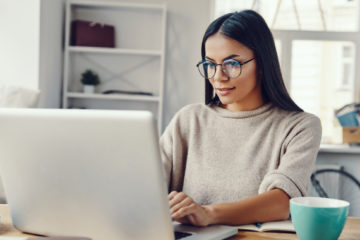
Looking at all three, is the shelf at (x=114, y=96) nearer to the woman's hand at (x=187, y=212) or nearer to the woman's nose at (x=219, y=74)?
the woman's nose at (x=219, y=74)

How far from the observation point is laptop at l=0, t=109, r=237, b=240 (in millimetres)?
833

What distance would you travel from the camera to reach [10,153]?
98 centimetres

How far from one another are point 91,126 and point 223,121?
0.76 m

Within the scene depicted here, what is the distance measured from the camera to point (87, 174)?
0.90m

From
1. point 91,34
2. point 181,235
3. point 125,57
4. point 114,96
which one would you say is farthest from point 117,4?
point 181,235

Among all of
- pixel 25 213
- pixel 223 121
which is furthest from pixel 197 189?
pixel 25 213

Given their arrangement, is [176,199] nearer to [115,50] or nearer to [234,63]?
[234,63]

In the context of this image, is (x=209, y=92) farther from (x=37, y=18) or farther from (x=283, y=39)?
(x=283, y=39)

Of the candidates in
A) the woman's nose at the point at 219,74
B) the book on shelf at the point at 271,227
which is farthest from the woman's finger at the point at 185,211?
the woman's nose at the point at 219,74

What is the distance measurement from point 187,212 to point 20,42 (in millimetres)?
2845

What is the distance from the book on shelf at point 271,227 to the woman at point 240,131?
0.14 meters

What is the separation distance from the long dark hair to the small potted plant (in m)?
2.71

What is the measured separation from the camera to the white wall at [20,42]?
3.55 m

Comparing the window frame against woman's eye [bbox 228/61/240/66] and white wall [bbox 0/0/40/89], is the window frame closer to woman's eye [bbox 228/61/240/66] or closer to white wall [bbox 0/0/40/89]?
white wall [bbox 0/0/40/89]
